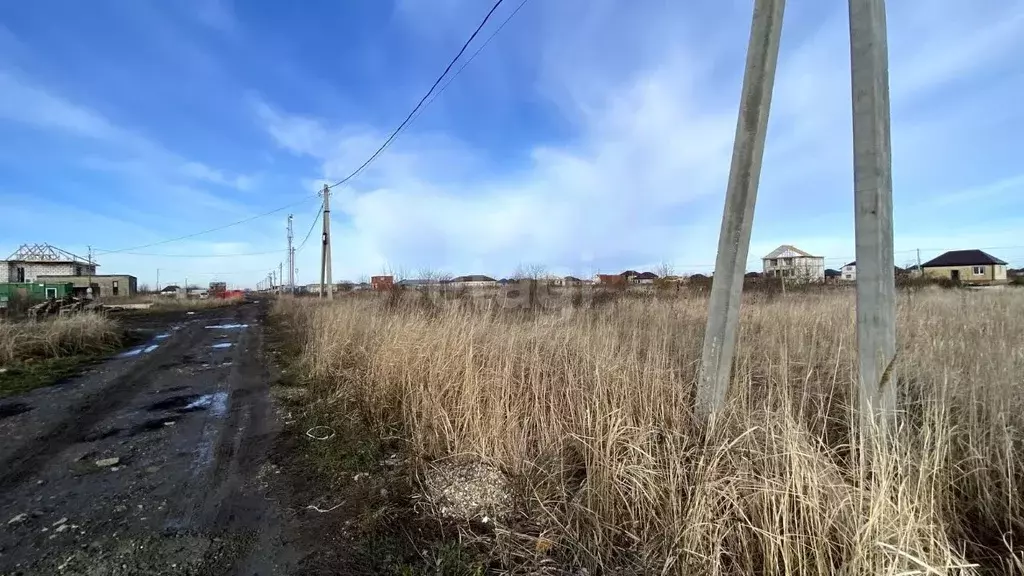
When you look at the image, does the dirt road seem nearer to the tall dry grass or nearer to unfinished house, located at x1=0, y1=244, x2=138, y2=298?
the tall dry grass

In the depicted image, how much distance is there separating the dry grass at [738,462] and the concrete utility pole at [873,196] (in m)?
0.27

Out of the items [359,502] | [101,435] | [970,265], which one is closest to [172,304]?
[101,435]

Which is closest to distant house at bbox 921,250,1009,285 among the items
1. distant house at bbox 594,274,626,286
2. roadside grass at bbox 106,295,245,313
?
distant house at bbox 594,274,626,286

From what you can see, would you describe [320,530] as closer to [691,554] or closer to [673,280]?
[691,554]

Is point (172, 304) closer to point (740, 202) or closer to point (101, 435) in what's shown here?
point (101, 435)

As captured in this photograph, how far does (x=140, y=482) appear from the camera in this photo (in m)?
3.52

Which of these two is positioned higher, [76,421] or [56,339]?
[56,339]

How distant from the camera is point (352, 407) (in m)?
5.32

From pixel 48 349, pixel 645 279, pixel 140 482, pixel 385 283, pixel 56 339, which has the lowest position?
pixel 140 482

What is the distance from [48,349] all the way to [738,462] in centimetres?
1377

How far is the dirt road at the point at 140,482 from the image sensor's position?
2.47 m

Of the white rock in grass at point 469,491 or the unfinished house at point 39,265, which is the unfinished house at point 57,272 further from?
the white rock in grass at point 469,491

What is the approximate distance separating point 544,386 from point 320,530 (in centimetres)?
199

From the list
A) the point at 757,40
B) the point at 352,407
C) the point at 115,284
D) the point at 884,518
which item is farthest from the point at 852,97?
the point at 115,284
